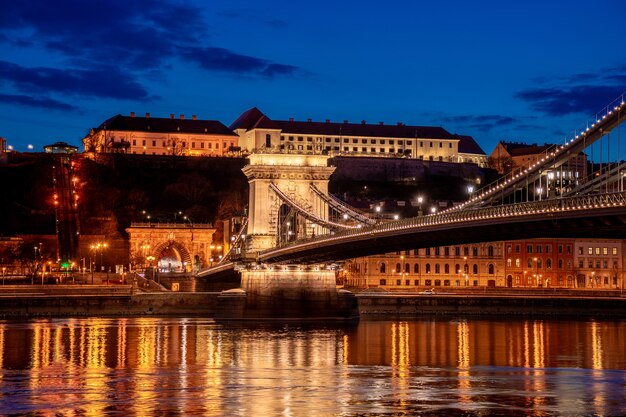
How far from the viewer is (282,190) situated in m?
57.1

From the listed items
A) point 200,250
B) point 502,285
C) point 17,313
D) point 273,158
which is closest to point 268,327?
point 273,158

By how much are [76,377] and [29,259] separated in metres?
57.7

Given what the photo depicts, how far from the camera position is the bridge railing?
31.6 m

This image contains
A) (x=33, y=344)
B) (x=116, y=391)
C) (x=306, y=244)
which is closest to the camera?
(x=116, y=391)

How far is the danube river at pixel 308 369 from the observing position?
84.4 ft

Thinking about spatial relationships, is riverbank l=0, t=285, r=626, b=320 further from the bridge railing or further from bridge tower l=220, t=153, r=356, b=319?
the bridge railing

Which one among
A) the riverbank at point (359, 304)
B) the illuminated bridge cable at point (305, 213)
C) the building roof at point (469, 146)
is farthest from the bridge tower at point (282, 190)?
the building roof at point (469, 146)

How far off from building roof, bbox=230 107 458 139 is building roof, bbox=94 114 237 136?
4.50 m

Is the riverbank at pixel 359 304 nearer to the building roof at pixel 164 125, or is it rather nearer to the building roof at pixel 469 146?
the building roof at pixel 164 125

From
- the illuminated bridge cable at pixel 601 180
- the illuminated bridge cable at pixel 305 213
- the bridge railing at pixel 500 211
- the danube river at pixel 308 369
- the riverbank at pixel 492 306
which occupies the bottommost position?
the danube river at pixel 308 369

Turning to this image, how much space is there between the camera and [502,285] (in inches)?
3369

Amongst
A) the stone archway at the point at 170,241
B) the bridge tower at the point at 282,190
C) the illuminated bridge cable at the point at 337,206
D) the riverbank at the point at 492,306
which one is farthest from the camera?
the stone archway at the point at 170,241

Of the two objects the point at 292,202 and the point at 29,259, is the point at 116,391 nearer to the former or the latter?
the point at 292,202

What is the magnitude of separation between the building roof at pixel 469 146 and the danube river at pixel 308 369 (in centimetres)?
8926
